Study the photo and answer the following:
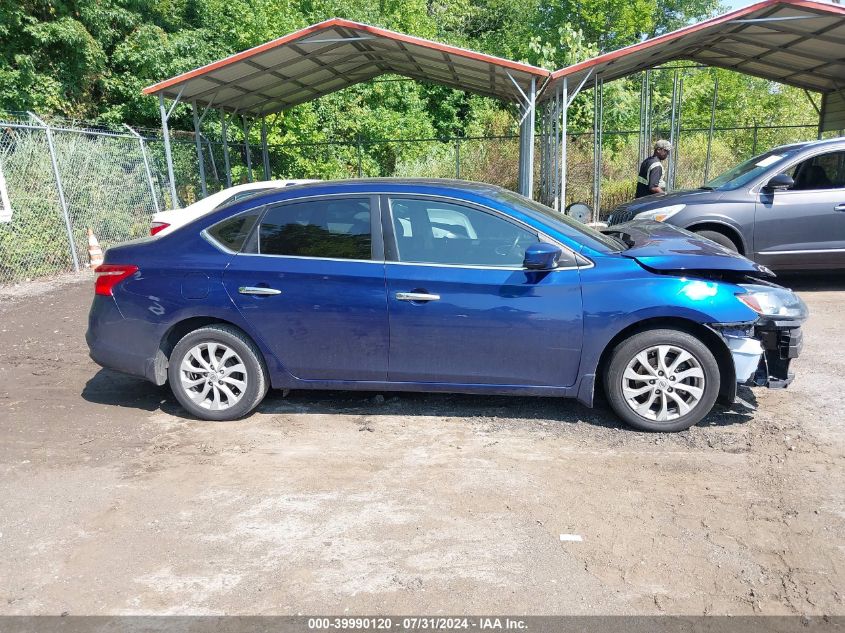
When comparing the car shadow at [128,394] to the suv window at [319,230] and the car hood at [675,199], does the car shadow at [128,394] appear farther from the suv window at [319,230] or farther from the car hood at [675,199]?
the car hood at [675,199]

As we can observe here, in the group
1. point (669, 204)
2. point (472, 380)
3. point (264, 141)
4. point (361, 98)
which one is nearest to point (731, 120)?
point (361, 98)

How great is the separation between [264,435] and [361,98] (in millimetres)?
19903

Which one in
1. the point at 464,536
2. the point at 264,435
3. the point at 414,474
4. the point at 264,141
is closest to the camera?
the point at 464,536

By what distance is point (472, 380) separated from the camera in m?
4.67

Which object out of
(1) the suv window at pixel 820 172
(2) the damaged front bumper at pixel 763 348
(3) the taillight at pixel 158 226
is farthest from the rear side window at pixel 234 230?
(1) the suv window at pixel 820 172

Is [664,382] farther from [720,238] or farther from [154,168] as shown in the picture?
[154,168]

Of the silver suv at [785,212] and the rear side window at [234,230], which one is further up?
the rear side window at [234,230]

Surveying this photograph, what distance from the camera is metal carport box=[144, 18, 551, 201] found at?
38.4ft

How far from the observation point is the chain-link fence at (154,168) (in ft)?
36.6

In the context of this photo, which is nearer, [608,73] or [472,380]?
[472,380]

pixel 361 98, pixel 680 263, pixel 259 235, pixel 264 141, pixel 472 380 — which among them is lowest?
pixel 472 380

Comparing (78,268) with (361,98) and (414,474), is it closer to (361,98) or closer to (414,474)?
(414,474)

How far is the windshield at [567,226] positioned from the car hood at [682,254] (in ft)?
0.46

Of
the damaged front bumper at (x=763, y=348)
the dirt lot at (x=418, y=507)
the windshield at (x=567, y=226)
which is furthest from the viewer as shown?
the windshield at (x=567, y=226)
